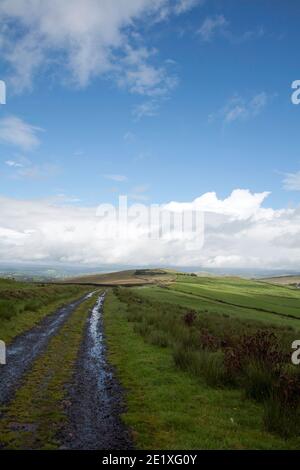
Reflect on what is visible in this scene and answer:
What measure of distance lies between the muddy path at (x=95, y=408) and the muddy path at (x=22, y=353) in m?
1.99

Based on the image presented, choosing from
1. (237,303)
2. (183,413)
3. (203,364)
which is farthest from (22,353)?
(237,303)

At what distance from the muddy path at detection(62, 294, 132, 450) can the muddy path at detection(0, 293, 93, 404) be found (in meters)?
1.99

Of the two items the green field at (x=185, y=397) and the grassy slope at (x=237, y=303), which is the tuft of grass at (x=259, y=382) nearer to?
the green field at (x=185, y=397)

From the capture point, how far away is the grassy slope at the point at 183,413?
9.12 metres

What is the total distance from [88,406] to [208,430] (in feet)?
12.1

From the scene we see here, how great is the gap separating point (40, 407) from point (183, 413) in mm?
4130

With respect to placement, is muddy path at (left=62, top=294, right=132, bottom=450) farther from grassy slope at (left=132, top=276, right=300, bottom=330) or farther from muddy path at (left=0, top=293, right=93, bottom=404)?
grassy slope at (left=132, top=276, right=300, bottom=330)

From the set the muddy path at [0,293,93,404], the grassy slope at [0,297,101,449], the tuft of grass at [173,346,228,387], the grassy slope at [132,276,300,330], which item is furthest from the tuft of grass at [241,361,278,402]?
the grassy slope at [132,276,300,330]

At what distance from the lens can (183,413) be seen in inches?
→ 436

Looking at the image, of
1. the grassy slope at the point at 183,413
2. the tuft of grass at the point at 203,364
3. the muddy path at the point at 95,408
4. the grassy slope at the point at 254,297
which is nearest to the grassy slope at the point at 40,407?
the muddy path at the point at 95,408

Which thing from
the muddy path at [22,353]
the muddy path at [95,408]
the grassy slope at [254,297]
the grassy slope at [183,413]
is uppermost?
the muddy path at [22,353]
